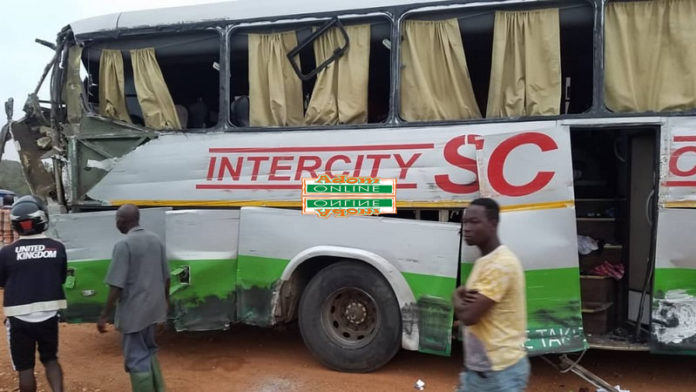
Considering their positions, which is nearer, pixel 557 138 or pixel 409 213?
pixel 557 138

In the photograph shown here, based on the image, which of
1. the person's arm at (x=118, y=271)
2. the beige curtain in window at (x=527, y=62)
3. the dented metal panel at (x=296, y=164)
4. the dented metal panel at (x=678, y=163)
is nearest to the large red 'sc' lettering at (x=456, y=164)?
the dented metal panel at (x=296, y=164)

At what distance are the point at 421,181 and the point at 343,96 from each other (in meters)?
1.08

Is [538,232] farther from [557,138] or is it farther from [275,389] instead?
[275,389]

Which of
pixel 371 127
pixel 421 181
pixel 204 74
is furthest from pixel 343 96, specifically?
pixel 204 74

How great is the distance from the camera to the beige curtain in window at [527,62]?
4.48m

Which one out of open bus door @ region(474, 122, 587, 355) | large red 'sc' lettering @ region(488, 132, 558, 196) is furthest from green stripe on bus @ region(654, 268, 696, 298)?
large red 'sc' lettering @ region(488, 132, 558, 196)

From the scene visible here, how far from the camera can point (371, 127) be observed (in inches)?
188

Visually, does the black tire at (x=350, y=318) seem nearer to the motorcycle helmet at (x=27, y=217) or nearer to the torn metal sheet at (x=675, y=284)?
the torn metal sheet at (x=675, y=284)

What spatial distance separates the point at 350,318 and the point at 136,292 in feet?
6.42

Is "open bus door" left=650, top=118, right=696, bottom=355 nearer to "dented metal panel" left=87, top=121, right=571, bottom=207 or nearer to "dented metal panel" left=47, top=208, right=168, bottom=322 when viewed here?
"dented metal panel" left=87, top=121, right=571, bottom=207

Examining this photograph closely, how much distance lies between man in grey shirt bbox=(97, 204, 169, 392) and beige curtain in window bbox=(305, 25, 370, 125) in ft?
6.05

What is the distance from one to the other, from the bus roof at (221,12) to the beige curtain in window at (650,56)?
58.7 inches

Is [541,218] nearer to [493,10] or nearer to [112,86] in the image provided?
[493,10]

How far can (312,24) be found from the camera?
495 centimetres
